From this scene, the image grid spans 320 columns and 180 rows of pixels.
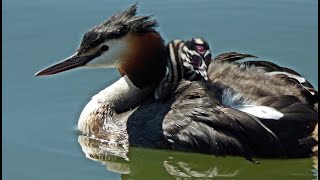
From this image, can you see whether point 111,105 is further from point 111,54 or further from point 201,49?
point 201,49

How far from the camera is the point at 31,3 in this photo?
10.5 metres

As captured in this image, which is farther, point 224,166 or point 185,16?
point 185,16

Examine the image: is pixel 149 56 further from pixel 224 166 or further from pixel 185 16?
pixel 185 16

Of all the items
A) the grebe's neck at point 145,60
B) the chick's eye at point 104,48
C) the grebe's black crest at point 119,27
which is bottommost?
the grebe's neck at point 145,60

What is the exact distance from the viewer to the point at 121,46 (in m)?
8.17

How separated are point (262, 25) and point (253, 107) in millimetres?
2512

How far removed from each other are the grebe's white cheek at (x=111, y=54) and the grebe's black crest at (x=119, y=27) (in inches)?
2.5

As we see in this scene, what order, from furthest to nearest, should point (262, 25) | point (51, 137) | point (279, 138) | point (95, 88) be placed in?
point (262, 25) → point (95, 88) → point (51, 137) → point (279, 138)

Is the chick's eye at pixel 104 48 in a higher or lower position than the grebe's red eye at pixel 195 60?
higher

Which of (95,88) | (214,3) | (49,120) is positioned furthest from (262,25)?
(49,120)

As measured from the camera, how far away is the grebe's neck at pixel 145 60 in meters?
8.18

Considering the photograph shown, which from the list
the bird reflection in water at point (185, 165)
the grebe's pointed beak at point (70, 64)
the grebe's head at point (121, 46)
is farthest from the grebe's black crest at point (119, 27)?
the bird reflection in water at point (185, 165)

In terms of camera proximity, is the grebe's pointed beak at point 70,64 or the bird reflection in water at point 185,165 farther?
the grebe's pointed beak at point 70,64

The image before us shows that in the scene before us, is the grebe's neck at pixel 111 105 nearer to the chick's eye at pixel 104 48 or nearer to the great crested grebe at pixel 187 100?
the great crested grebe at pixel 187 100
